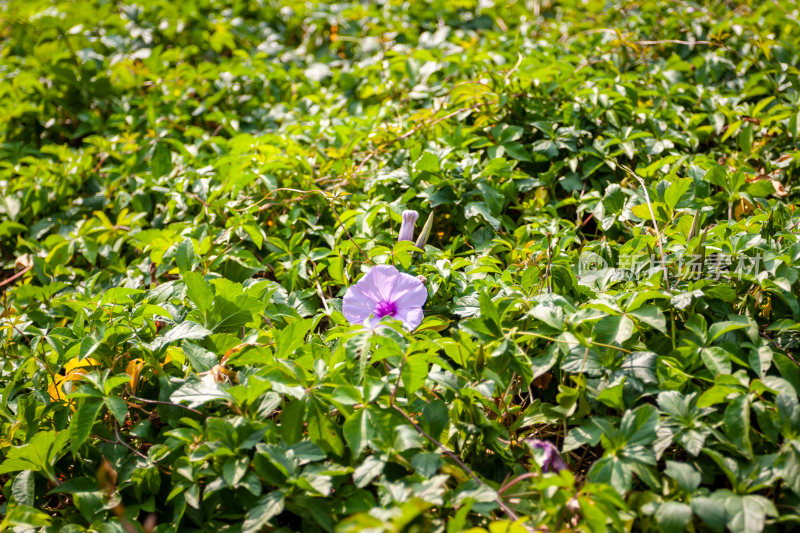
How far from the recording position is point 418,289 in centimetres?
→ 149

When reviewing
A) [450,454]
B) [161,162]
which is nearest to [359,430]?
[450,454]

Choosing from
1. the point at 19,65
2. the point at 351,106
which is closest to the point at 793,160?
the point at 351,106

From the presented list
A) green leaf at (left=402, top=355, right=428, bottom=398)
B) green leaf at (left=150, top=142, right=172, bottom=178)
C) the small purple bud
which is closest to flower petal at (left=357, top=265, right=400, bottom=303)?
the small purple bud

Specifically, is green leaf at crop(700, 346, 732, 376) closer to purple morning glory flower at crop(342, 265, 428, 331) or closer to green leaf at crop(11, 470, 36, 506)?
purple morning glory flower at crop(342, 265, 428, 331)

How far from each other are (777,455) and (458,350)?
601mm

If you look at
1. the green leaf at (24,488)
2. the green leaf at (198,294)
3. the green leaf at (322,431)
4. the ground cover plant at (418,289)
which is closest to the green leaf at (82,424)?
the ground cover plant at (418,289)

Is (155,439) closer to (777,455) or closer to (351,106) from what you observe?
(777,455)

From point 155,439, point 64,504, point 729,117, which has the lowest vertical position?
point 64,504

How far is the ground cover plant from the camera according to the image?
110 cm

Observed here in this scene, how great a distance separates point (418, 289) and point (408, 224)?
0.26 m

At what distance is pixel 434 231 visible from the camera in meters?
1.98

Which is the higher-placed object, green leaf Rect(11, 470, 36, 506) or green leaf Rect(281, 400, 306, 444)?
green leaf Rect(281, 400, 306, 444)

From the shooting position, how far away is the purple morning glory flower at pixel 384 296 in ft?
4.88

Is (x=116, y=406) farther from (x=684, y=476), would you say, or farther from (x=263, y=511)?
(x=684, y=476)
